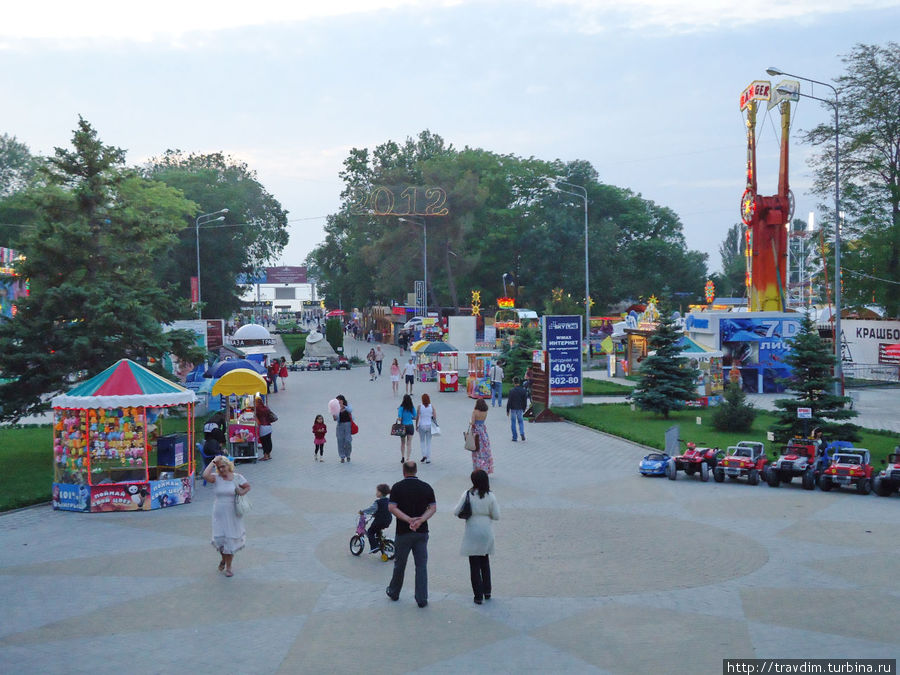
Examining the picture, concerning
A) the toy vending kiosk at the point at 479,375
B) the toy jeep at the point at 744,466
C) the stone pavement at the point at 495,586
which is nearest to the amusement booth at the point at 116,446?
the stone pavement at the point at 495,586

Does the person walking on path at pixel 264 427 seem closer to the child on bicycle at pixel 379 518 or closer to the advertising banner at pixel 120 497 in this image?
the advertising banner at pixel 120 497

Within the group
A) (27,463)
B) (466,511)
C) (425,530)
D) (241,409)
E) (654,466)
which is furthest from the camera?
(241,409)

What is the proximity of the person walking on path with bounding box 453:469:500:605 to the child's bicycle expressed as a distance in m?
2.29

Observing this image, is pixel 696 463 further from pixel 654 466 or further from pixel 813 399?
pixel 813 399

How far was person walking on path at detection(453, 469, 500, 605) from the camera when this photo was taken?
31.1ft

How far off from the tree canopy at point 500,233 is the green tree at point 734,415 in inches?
1986

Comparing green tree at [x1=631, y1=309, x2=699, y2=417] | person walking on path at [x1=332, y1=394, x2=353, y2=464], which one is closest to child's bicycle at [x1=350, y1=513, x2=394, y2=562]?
person walking on path at [x1=332, y1=394, x2=353, y2=464]

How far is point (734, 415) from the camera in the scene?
Answer: 23859 millimetres

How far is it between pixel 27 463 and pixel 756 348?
28.6 m

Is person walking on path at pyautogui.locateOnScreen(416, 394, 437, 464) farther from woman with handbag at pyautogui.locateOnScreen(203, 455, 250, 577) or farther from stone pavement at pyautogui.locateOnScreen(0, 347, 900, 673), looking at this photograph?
woman with handbag at pyautogui.locateOnScreen(203, 455, 250, 577)

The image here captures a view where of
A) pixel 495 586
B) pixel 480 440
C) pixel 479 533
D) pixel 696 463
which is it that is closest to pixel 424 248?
pixel 696 463

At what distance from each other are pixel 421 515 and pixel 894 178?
138 ft

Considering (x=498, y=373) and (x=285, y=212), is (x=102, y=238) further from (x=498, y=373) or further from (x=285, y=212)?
(x=285, y=212)

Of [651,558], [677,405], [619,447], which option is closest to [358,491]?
[651,558]
